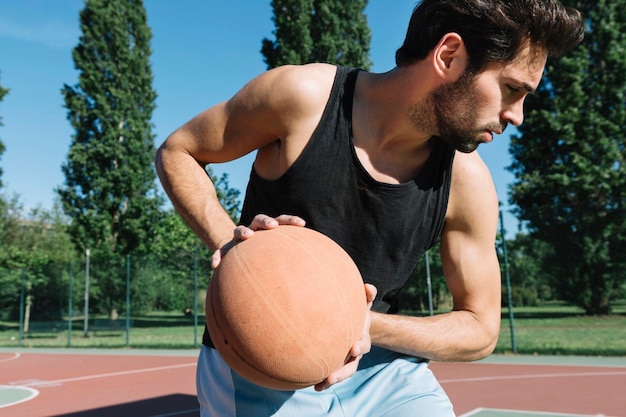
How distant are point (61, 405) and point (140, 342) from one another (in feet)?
25.9

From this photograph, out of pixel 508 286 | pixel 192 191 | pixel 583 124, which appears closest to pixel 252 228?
pixel 192 191

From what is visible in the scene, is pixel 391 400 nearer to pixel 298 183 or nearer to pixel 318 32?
pixel 298 183

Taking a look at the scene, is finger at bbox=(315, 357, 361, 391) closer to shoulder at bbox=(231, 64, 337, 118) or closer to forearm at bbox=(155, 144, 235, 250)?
forearm at bbox=(155, 144, 235, 250)

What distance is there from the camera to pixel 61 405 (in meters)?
7.10

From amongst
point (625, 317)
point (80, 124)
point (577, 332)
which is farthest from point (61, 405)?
point (80, 124)

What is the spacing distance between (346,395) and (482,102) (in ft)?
3.86

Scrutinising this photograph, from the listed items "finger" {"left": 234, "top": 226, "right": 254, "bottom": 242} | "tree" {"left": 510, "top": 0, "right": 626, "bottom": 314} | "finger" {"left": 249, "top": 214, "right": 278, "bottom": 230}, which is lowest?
"finger" {"left": 234, "top": 226, "right": 254, "bottom": 242}

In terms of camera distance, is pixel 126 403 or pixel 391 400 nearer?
pixel 391 400

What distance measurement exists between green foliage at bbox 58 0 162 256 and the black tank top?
1004 inches

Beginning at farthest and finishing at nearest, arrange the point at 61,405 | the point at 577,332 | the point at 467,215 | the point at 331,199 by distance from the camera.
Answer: the point at 577,332, the point at 61,405, the point at 467,215, the point at 331,199

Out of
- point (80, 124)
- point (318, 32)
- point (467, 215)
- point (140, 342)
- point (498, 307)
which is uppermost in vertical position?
point (318, 32)

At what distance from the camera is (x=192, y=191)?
2.27 metres

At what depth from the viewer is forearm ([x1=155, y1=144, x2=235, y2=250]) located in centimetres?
217

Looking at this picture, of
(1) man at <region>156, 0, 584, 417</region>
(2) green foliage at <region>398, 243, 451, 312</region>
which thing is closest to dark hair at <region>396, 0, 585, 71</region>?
(1) man at <region>156, 0, 584, 417</region>
